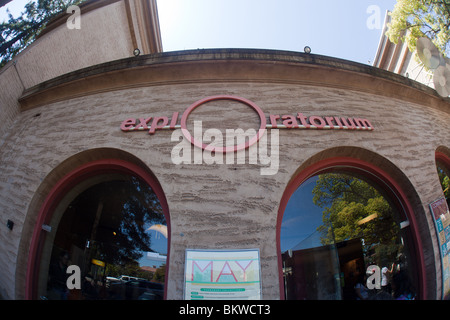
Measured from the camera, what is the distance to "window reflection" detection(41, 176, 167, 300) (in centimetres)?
478

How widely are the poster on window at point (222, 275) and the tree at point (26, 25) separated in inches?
373

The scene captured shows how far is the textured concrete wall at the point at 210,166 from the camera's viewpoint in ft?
13.4

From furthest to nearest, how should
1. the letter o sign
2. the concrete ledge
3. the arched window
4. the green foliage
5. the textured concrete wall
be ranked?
1. the green foliage
2. the arched window
3. the concrete ledge
4. the letter o sign
5. the textured concrete wall

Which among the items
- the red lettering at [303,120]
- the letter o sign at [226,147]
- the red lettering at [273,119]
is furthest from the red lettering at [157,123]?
the red lettering at [303,120]

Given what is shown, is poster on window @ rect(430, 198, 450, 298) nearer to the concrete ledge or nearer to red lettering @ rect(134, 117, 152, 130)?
the concrete ledge

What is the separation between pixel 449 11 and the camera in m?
7.94

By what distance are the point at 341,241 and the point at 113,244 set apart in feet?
16.3

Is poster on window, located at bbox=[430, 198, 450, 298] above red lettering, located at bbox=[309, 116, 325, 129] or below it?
below

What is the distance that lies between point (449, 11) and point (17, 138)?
13163 millimetres

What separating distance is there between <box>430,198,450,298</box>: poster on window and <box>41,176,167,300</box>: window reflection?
528 cm

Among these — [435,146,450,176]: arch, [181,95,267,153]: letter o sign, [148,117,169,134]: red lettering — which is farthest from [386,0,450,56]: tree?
[148,117,169,134]: red lettering
